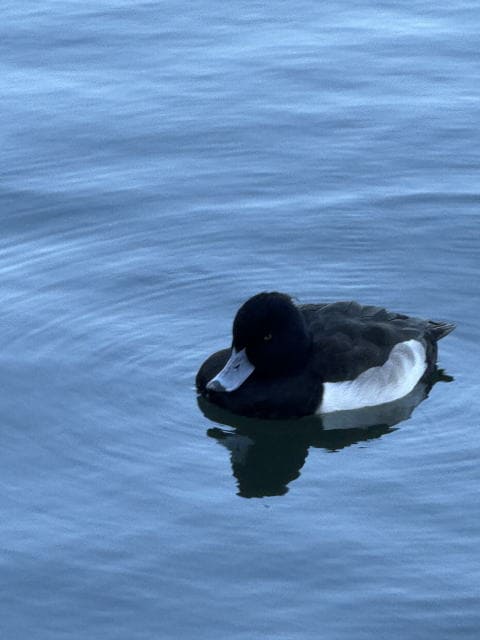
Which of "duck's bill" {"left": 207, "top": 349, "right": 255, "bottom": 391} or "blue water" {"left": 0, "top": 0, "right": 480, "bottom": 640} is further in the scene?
"duck's bill" {"left": 207, "top": 349, "right": 255, "bottom": 391}

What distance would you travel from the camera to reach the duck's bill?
12.7 meters

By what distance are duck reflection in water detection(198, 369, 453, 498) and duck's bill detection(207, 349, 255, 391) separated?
298 mm

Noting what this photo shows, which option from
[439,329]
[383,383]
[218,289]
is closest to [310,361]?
[383,383]

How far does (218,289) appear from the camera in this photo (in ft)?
47.9

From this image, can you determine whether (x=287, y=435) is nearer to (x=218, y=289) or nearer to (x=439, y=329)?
(x=439, y=329)

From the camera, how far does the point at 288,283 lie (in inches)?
579

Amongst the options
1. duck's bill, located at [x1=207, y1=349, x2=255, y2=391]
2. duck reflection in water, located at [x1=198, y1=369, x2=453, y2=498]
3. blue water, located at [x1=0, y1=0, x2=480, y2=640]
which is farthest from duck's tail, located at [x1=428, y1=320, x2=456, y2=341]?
duck's bill, located at [x1=207, y1=349, x2=255, y2=391]

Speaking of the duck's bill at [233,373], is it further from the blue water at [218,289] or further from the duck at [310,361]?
the blue water at [218,289]

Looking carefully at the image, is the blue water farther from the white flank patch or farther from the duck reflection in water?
the white flank patch

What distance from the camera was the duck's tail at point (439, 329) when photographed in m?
13.5

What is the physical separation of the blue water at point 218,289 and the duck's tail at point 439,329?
Answer: 213 mm

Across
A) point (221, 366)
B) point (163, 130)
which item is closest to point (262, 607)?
point (221, 366)

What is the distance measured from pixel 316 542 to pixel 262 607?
0.83 m

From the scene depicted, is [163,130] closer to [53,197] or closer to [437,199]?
[53,197]
